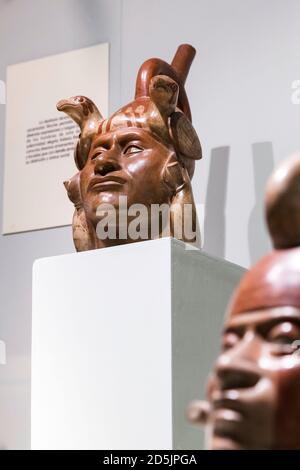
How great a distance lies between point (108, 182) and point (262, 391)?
857mm

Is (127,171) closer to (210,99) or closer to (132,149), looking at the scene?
(132,149)

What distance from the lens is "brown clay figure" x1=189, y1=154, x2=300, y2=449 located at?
966 mm

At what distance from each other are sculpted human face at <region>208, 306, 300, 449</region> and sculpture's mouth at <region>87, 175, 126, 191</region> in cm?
79

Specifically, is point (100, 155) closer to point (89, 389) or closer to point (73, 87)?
point (89, 389)

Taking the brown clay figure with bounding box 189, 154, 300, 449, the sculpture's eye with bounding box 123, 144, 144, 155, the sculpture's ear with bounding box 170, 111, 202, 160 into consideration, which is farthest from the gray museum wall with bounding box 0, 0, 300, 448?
the brown clay figure with bounding box 189, 154, 300, 449

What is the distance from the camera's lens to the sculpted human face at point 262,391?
3.16ft

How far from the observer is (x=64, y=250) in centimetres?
236

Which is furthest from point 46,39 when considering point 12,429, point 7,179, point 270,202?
point 270,202

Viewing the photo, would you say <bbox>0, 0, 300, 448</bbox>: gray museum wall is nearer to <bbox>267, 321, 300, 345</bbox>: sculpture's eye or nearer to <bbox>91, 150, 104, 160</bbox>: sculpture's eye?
<bbox>91, 150, 104, 160</bbox>: sculpture's eye

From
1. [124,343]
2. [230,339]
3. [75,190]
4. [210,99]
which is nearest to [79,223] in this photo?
[75,190]

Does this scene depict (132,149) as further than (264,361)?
Yes

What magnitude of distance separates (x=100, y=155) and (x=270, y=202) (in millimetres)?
771

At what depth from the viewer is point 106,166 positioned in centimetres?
177

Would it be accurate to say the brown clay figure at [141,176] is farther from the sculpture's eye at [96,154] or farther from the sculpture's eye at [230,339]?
the sculpture's eye at [230,339]
